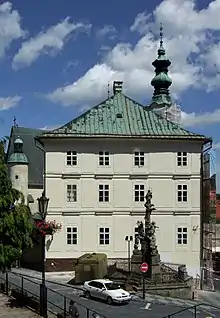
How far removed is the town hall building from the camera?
4794 cm

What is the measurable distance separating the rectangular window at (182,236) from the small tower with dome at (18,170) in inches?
615

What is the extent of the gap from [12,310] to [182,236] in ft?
86.5

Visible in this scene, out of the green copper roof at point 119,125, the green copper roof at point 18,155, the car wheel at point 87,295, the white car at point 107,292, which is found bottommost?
the car wheel at point 87,295

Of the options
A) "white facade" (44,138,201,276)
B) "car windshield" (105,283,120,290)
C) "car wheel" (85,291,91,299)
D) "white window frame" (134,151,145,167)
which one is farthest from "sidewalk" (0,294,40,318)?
Result: "white window frame" (134,151,145,167)

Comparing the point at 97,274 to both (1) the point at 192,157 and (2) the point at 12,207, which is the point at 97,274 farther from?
(1) the point at 192,157

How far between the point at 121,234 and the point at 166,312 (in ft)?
66.9

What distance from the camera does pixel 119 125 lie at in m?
49.8

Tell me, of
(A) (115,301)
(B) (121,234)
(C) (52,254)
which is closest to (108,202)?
(B) (121,234)

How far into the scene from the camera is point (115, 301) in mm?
29875

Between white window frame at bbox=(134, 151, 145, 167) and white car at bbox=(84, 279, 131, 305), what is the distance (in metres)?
18.1

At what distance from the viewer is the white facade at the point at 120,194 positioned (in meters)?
48.0

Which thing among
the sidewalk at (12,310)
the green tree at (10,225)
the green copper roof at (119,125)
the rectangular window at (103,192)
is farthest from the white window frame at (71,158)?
the sidewalk at (12,310)

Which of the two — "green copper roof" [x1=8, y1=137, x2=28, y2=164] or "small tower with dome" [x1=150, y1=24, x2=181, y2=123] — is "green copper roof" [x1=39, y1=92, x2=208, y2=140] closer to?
"green copper roof" [x1=8, y1=137, x2=28, y2=164]

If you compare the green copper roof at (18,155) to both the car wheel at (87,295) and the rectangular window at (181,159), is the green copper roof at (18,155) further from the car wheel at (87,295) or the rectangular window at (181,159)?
the car wheel at (87,295)
